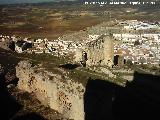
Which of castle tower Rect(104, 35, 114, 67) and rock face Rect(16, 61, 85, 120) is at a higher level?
castle tower Rect(104, 35, 114, 67)

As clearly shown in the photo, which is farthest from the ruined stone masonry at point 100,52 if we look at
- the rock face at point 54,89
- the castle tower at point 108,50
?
the rock face at point 54,89

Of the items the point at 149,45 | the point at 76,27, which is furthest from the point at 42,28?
the point at 149,45

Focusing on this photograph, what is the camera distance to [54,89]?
28.6 metres

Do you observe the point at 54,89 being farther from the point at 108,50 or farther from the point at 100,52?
the point at 108,50

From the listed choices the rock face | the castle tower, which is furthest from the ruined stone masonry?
the rock face

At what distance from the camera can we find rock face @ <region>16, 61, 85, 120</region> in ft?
81.1

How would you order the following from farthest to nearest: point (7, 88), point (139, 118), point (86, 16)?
point (86, 16), point (7, 88), point (139, 118)

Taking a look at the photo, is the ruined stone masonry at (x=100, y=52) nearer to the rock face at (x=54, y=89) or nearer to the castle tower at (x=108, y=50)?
the castle tower at (x=108, y=50)

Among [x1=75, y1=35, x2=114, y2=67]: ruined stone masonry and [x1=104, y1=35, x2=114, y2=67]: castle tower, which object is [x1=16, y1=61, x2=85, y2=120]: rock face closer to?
[x1=75, y1=35, x2=114, y2=67]: ruined stone masonry

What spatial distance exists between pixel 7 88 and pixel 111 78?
38.5 ft

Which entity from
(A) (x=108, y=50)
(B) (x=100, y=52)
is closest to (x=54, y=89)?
(B) (x=100, y=52)

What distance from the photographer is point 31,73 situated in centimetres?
3250

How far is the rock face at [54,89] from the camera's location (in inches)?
973

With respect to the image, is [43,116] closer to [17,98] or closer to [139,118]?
[17,98]
